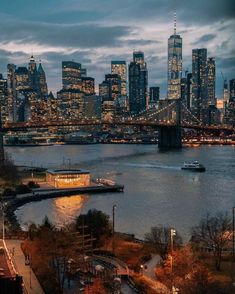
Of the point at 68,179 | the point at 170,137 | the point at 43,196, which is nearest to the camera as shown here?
the point at 43,196

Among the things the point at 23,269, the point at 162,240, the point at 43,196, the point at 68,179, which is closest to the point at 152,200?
the point at 43,196

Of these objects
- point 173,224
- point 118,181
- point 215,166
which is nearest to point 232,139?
point 215,166

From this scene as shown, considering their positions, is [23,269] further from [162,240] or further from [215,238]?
[215,238]

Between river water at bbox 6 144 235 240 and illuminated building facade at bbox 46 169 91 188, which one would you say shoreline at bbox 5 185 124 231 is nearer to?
river water at bbox 6 144 235 240

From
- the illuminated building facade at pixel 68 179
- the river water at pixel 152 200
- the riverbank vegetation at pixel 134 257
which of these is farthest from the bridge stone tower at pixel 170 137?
the riverbank vegetation at pixel 134 257

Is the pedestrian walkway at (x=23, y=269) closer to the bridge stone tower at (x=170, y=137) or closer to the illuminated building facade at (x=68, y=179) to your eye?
the illuminated building facade at (x=68, y=179)

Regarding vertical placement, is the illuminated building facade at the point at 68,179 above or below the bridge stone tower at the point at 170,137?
below

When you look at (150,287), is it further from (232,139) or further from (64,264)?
(232,139)
